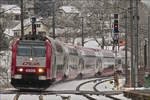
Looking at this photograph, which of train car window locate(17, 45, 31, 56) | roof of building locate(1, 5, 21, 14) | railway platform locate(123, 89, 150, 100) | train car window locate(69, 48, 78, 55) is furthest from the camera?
train car window locate(69, 48, 78, 55)

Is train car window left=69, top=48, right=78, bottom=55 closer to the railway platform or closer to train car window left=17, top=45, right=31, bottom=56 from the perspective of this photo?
train car window left=17, top=45, right=31, bottom=56

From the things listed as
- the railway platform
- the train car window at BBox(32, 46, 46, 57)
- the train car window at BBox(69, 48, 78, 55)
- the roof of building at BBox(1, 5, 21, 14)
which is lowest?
the railway platform

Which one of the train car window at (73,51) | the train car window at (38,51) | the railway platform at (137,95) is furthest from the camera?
the train car window at (73,51)

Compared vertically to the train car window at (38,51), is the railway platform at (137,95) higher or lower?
lower

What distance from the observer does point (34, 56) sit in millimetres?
30000

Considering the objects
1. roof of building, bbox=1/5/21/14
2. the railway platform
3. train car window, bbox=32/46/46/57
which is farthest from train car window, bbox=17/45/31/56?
the railway platform

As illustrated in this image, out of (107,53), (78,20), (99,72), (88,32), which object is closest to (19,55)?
(99,72)

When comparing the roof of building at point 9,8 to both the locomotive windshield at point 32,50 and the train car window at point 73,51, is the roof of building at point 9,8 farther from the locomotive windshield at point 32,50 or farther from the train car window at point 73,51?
the train car window at point 73,51

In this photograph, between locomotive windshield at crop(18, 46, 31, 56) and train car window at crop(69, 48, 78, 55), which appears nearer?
locomotive windshield at crop(18, 46, 31, 56)

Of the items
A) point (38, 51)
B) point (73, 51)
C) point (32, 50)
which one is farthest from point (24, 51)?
point (73, 51)

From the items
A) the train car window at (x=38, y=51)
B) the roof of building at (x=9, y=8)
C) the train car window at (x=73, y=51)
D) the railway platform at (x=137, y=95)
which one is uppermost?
the roof of building at (x=9, y=8)

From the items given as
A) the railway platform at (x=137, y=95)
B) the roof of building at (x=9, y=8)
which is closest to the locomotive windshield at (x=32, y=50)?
the roof of building at (x=9, y=8)

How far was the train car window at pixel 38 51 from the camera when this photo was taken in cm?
3006

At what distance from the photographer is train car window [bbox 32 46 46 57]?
30062 mm
